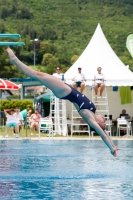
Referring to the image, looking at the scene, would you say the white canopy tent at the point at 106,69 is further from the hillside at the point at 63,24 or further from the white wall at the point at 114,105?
the hillside at the point at 63,24

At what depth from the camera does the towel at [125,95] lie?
2816cm

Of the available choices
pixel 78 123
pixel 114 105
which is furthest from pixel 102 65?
pixel 78 123

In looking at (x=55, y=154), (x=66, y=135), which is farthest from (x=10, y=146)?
(x=66, y=135)

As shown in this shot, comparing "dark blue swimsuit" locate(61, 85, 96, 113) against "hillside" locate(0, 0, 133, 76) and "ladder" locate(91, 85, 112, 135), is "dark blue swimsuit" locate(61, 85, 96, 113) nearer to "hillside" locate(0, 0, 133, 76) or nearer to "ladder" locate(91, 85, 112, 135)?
"ladder" locate(91, 85, 112, 135)

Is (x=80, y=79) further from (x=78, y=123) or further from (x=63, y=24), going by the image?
(x=63, y=24)

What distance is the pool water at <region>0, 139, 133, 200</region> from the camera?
963 cm

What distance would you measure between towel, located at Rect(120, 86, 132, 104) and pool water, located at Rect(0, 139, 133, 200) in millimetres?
8215

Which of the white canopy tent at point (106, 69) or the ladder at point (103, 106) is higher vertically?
the white canopy tent at point (106, 69)

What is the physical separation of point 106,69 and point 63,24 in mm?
113873

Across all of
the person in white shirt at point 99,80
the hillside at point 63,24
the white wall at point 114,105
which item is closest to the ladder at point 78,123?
the white wall at point 114,105

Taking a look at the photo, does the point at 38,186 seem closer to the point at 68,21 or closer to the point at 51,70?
the point at 51,70

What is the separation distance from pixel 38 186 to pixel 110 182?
1383 millimetres

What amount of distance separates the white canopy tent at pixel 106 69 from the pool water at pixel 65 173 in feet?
20.5

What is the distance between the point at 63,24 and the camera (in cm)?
13938
